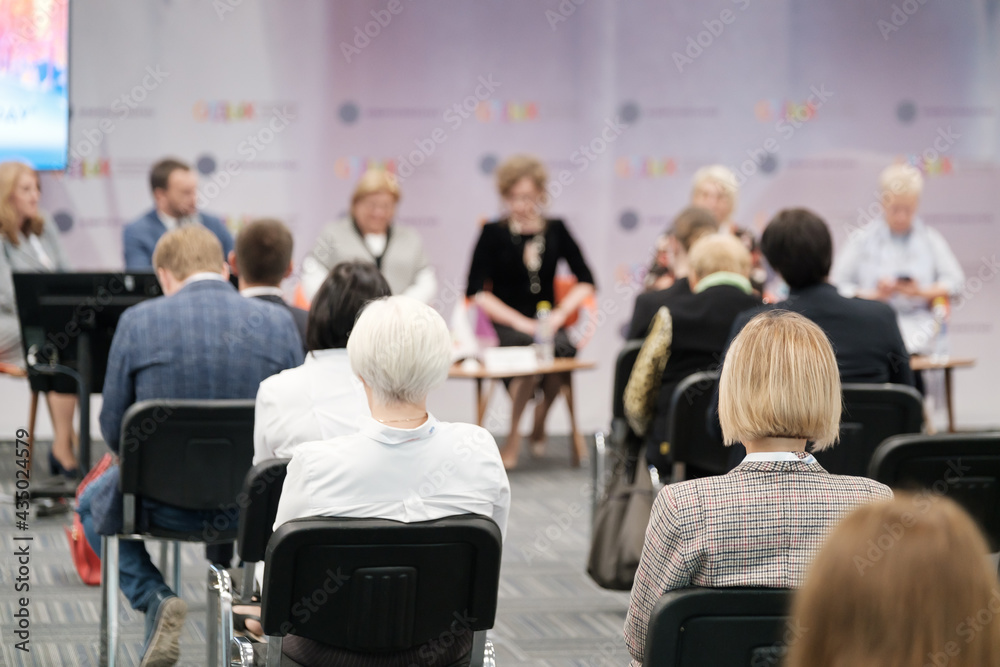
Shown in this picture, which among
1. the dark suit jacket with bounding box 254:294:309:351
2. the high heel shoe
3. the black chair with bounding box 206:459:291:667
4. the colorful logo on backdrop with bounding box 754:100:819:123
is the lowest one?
the high heel shoe

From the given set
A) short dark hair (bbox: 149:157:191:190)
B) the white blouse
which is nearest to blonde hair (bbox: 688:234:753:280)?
the white blouse

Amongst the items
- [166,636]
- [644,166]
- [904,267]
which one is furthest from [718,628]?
[644,166]

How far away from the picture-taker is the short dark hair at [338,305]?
2.71 meters

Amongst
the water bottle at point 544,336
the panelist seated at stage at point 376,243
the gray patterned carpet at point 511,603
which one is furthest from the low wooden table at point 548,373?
the gray patterned carpet at point 511,603

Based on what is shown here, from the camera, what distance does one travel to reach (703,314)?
3.80 metres

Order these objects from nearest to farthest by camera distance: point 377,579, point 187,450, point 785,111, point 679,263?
1. point 377,579
2. point 187,450
3. point 679,263
4. point 785,111

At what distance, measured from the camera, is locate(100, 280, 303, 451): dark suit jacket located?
311cm

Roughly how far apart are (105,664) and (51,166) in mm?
3936

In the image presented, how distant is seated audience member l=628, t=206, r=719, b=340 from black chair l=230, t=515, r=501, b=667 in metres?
2.22

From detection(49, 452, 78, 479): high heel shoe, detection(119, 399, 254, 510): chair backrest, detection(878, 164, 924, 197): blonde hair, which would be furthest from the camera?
detection(878, 164, 924, 197): blonde hair

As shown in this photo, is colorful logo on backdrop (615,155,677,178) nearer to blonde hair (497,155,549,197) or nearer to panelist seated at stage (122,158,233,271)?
blonde hair (497,155,549,197)

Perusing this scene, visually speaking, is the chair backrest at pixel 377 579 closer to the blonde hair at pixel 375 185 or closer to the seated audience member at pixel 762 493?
the seated audience member at pixel 762 493

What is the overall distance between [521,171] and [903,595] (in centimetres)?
535

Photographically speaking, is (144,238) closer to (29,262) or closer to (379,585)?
(29,262)
